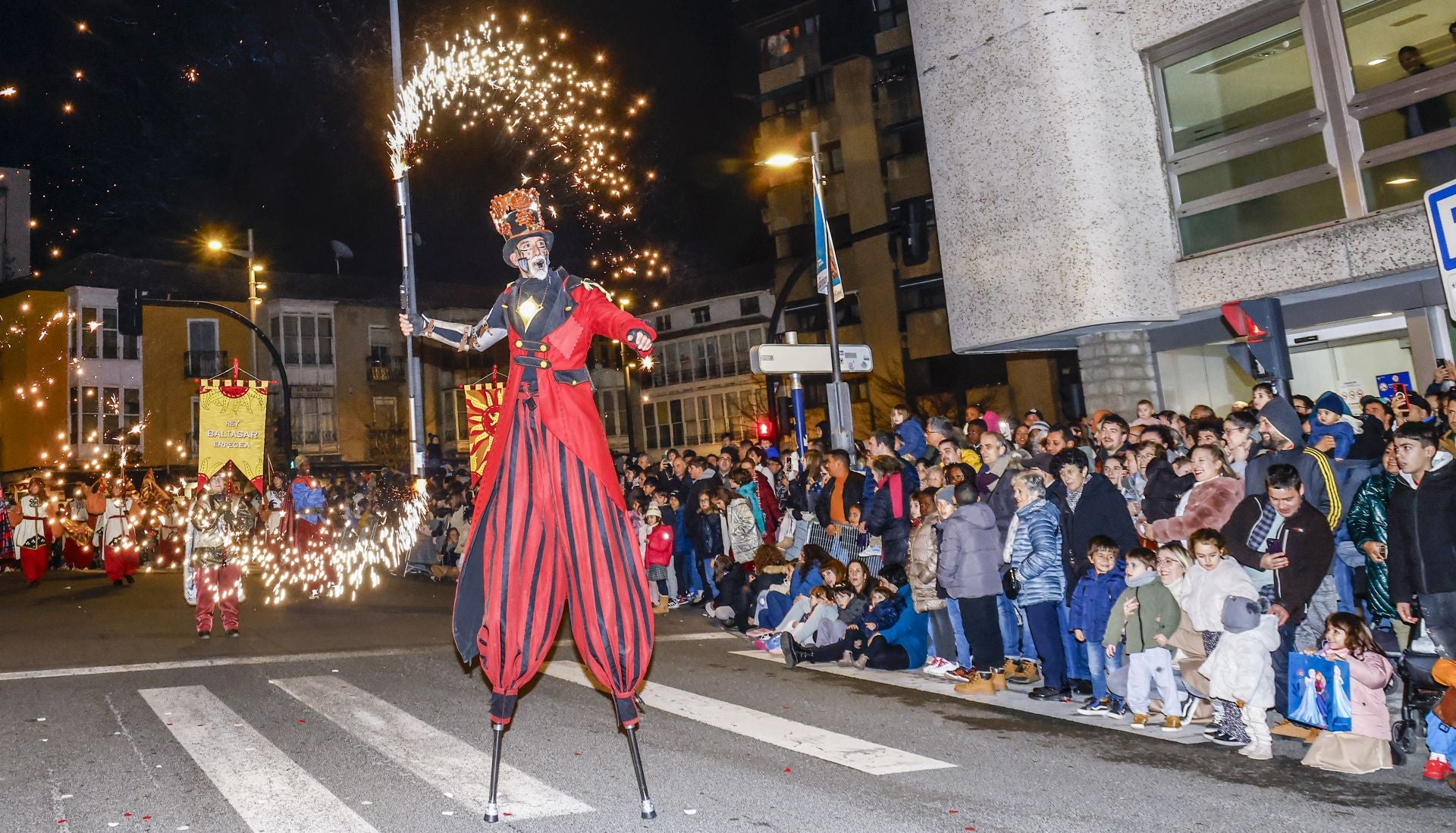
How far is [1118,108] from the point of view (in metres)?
15.0

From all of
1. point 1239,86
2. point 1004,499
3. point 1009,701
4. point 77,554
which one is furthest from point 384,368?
point 1009,701

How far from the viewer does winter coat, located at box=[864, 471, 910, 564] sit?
11789mm

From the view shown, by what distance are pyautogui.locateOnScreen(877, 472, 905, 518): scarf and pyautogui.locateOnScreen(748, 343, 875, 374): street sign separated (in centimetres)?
295

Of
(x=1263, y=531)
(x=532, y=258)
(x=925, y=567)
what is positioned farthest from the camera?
(x=925, y=567)

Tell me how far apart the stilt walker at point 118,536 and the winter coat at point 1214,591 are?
60.2ft

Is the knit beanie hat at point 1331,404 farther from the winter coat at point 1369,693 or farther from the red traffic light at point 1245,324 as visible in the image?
the winter coat at point 1369,693

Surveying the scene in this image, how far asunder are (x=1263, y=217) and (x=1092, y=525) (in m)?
7.53

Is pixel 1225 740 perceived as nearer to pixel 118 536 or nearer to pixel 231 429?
pixel 231 429

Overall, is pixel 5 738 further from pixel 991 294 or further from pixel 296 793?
pixel 991 294

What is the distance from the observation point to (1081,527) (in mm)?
8969

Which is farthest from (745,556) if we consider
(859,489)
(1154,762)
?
(1154,762)

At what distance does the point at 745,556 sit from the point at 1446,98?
381 inches

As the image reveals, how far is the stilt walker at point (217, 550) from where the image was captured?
41.3 feet

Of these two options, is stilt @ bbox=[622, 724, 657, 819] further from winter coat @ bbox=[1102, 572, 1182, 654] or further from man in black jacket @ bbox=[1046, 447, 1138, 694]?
man in black jacket @ bbox=[1046, 447, 1138, 694]
